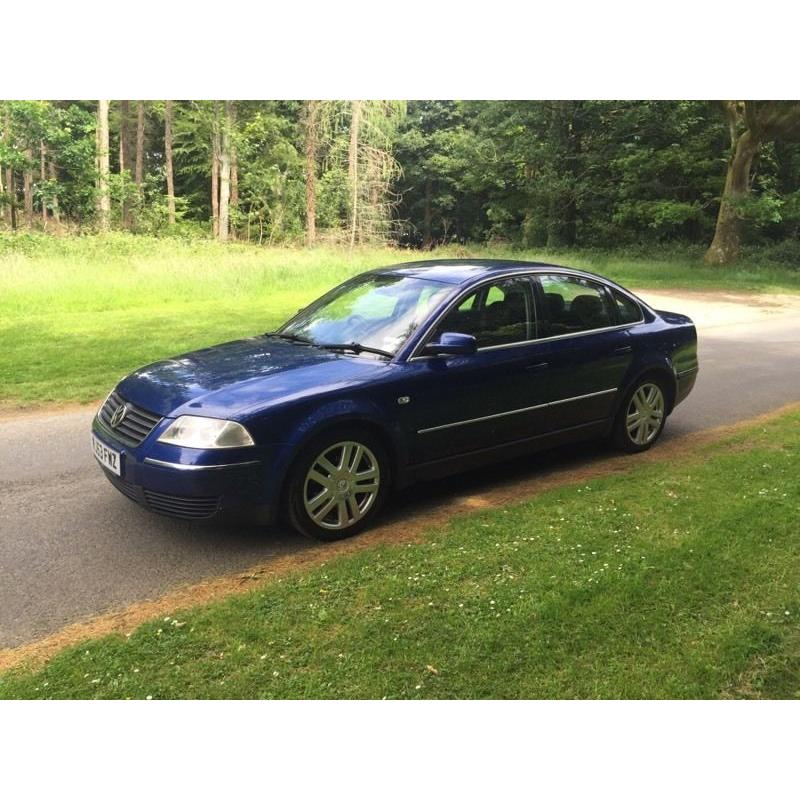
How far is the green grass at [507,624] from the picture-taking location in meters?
3.04

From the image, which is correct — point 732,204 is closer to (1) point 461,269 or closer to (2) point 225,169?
(2) point 225,169

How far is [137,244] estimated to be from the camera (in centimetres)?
1842

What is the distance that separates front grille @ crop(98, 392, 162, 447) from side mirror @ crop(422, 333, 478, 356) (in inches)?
66.7

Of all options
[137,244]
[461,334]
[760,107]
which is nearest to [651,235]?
[760,107]

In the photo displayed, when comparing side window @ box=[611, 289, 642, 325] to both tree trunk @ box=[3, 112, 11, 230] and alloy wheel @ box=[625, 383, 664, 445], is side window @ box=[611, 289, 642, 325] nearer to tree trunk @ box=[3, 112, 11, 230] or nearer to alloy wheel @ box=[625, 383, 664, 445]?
alloy wheel @ box=[625, 383, 664, 445]

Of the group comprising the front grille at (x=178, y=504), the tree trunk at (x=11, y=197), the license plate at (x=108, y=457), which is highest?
the tree trunk at (x=11, y=197)

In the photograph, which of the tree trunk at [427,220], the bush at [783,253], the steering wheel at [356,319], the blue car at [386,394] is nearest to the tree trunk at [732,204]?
the bush at [783,253]

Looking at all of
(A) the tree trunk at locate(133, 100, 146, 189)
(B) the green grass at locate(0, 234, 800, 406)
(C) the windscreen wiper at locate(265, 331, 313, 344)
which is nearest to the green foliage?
(A) the tree trunk at locate(133, 100, 146, 189)

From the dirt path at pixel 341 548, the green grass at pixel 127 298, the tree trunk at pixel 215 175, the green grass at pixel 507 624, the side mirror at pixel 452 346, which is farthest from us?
the tree trunk at pixel 215 175

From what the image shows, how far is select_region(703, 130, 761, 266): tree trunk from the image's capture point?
→ 25203 mm

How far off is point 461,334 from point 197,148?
90.8 ft

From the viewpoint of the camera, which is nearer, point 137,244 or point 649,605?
point 649,605

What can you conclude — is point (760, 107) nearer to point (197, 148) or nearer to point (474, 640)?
point (197, 148)

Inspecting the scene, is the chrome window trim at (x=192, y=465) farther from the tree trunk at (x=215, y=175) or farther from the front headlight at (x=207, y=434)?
the tree trunk at (x=215, y=175)
